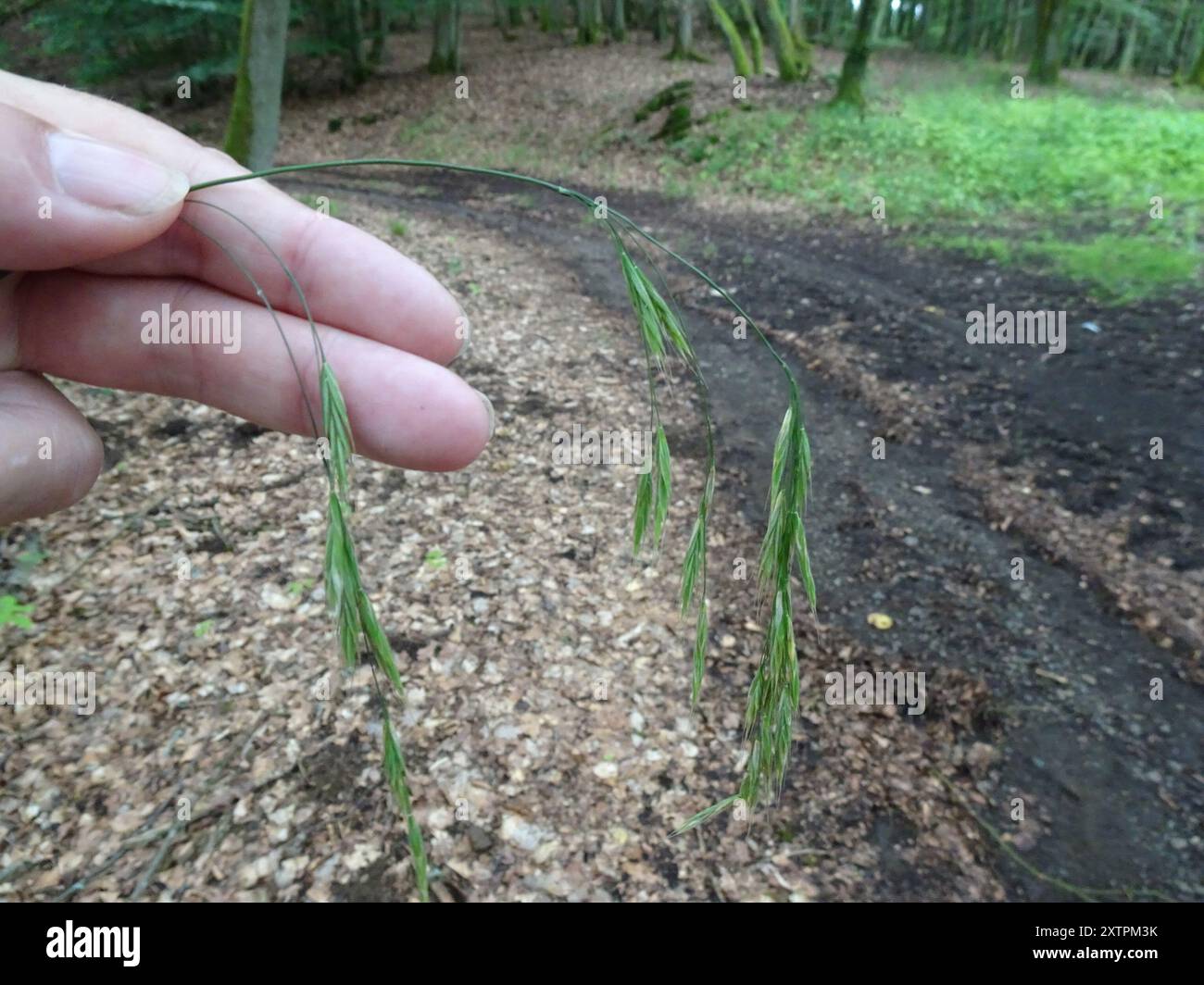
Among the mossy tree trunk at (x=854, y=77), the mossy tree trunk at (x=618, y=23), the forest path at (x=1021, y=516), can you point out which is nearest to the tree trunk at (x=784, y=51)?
the mossy tree trunk at (x=854, y=77)

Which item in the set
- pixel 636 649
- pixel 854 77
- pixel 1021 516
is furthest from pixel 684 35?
pixel 636 649

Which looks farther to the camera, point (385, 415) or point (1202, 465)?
point (1202, 465)

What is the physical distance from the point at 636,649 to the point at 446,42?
22.1 meters

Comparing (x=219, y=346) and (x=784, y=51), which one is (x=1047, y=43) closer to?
(x=784, y=51)

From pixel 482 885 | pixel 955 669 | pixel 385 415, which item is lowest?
pixel 482 885

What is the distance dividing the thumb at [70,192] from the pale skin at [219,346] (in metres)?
0.15

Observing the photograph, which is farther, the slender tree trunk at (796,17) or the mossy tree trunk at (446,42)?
the slender tree trunk at (796,17)

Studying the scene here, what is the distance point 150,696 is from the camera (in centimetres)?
348

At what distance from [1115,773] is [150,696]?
4.30 metres

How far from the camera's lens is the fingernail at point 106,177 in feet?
5.68

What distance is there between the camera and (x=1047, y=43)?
1917 cm

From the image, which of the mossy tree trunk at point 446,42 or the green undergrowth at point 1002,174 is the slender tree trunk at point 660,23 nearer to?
the mossy tree trunk at point 446,42
